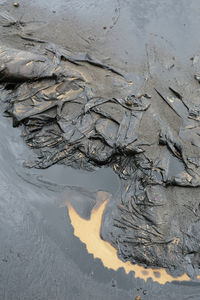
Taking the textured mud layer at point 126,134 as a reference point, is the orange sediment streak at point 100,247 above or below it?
below

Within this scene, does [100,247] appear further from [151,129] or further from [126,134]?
[151,129]

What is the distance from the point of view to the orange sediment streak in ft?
9.29

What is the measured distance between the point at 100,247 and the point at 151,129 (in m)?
1.40


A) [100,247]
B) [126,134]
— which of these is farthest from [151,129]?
[100,247]

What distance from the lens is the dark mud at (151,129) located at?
293 centimetres

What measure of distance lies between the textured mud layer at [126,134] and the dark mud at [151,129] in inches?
0.4

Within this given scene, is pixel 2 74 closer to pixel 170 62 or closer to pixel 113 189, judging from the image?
pixel 113 189

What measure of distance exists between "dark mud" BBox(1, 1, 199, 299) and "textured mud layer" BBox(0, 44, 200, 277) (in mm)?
11

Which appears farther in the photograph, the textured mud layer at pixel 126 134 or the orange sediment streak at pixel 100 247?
the textured mud layer at pixel 126 134

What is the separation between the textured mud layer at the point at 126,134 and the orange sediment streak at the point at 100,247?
0.06 meters

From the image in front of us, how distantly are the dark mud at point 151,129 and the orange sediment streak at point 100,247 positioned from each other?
67 mm

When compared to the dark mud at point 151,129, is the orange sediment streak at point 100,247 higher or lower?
A: lower

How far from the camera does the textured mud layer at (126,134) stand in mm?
2941

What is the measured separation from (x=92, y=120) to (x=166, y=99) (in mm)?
954
